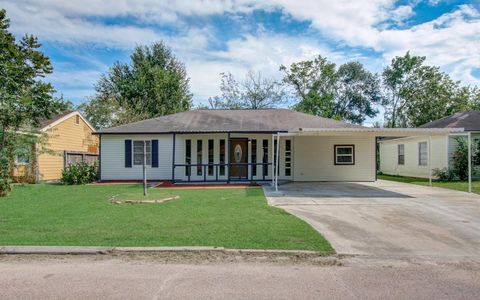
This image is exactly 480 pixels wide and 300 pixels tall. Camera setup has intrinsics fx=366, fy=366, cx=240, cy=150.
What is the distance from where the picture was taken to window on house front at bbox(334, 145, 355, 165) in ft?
59.8

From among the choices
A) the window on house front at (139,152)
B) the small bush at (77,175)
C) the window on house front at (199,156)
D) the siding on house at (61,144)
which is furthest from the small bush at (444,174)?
the siding on house at (61,144)

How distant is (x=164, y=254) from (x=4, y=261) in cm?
217

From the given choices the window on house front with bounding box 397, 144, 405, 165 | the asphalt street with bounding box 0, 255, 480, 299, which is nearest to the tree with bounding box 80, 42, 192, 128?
the window on house front with bounding box 397, 144, 405, 165

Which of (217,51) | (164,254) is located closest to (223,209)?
(164,254)

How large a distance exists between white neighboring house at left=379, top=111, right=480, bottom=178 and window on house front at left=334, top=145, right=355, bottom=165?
358 centimetres

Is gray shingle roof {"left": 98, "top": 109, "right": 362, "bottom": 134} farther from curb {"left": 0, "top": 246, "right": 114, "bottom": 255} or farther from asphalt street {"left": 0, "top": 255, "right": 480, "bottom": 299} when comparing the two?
asphalt street {"left": 0, "top": 255, "right": 480, "bottom": 299}

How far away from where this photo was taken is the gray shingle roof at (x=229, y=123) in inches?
678

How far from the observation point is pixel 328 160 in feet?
59.9

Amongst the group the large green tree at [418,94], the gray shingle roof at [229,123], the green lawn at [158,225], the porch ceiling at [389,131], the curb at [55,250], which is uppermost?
the large green tree at [418,94]

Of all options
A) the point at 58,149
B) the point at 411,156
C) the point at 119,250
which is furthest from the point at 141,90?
the point at 119,250

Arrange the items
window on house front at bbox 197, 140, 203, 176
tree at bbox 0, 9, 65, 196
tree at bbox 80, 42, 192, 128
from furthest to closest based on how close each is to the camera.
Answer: tree at bbox 80, 42, 192, 128 < window on house front at bbox 197, 140, 203, 176 < tree at bbox 0, 9, 65, 196

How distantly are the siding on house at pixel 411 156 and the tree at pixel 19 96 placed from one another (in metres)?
17.5

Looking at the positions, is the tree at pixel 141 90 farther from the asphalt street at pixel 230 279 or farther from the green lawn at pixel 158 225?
the asphalt street at pixel 230 279

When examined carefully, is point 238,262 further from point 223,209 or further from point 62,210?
point 62,210
